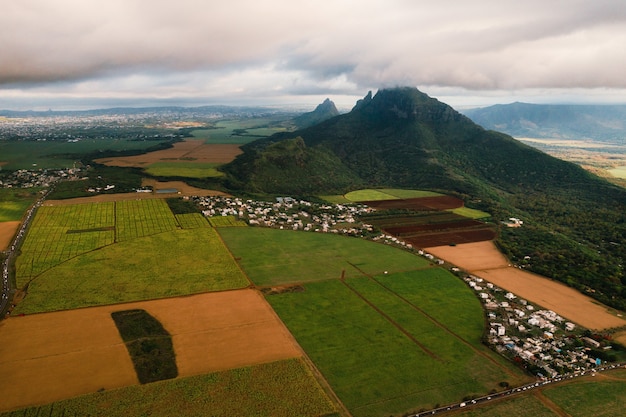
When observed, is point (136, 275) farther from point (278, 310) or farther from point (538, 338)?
point (538, 338)

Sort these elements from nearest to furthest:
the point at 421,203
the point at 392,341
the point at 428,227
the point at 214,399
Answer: the point at 214,399 < the point at 392,341 < the point at 428,227 < the point at 421,203

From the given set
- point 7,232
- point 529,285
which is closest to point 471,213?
point 529,285

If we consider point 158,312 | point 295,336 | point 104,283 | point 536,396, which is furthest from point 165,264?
point 536,396

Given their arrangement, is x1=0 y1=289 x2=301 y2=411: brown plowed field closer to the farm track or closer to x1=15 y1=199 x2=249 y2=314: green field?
x1=15 y1=199 x2=249 y2=314: green field

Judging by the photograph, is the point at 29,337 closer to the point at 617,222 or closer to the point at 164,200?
the point at 164,200

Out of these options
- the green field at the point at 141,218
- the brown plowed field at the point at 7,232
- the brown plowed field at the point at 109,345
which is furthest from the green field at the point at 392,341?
the brown plowed field at the point at 7,232
